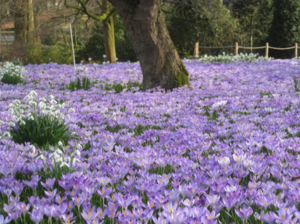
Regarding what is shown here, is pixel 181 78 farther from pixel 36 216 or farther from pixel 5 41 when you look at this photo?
pixel 5 41

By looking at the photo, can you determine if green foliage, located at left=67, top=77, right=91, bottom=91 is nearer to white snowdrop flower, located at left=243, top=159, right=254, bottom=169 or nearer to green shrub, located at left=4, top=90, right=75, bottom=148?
green shrub, located at left=4, top=90, right=75, bottom=148

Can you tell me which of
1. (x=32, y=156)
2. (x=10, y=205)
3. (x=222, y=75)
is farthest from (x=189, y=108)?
(x=222, y=75)

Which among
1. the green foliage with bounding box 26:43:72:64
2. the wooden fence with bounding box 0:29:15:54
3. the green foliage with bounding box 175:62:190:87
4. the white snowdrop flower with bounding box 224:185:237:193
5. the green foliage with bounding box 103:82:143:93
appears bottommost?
the green foliage with bounding box 103:82:143:93

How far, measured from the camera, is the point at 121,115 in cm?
440

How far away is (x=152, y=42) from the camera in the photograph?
20.5 ft

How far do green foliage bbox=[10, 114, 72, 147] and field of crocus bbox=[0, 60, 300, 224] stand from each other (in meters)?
0.13

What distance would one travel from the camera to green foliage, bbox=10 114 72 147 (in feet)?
10.3

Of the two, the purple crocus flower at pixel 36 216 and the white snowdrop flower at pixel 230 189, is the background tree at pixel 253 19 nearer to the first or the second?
the white snowdrop flower at pixel 230 189

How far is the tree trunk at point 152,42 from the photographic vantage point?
6.10m

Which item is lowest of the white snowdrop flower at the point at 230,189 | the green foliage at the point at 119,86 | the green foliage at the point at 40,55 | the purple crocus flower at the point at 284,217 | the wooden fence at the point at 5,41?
the green foliage at the point at 119,86

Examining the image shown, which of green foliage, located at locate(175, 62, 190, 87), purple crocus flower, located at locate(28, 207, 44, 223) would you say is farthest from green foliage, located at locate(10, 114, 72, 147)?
green foliage, located at locate(175, 62, 190, 87)

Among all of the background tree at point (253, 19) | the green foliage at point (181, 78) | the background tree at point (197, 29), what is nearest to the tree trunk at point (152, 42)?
the green foliage at point (181, 78)

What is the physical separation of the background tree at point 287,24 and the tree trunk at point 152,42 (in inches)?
672

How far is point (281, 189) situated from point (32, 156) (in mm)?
1797
